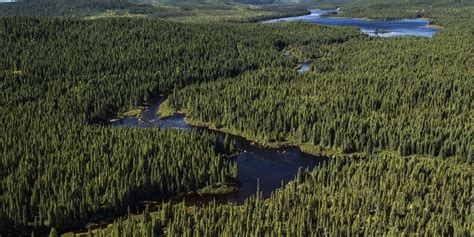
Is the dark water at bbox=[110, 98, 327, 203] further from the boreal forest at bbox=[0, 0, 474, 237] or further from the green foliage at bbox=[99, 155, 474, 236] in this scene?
the green foliage at bbox=[99, 155, 474, 236]

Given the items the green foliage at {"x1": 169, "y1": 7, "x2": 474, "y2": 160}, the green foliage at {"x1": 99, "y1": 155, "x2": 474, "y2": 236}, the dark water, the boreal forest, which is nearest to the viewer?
the green foliage at {"x1": 99, "y1": 155, "x2": 474, "y2": 236}

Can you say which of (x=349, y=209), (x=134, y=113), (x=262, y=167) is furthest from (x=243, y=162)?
(x=134, y=113)

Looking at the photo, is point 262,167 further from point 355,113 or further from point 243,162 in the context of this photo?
point 355,113

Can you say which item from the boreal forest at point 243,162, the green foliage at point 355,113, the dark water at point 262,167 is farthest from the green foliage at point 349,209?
the green foliage at point 355,113

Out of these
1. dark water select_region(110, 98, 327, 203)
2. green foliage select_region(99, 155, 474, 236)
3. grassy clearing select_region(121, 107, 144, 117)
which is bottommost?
dark water select_region(110, 98, 327, 203)

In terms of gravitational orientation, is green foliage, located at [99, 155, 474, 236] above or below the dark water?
above

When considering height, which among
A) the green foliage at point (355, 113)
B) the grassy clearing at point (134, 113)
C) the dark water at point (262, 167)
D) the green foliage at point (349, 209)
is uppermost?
the green foliage at point (355, 113)

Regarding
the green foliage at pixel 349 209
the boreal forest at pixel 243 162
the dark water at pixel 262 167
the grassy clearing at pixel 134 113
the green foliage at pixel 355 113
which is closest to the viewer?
the green foliage at pixel 349 209

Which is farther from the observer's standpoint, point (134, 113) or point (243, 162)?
point (134, 113)

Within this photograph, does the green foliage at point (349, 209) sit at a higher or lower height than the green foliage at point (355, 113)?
lower

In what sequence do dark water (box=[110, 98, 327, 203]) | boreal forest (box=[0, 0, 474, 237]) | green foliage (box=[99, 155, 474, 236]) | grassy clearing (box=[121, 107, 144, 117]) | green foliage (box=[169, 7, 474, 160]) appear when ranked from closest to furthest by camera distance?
green foliage (box=[99, 155, 474, 236]), boreal forest (box=[0, 0, 474, 237]), dark water (box=[110, 98, 327, 203]), green foliage (box=[169, 7, 474, 160]), grassy clearing (box=[121, 107, 144, 117])

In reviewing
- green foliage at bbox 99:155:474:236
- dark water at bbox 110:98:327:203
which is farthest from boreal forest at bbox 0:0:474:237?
dark water at bbox 110:98:327:203

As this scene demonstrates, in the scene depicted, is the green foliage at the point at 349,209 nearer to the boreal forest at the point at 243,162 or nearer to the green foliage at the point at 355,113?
the boreal forest at the point at 243,162
